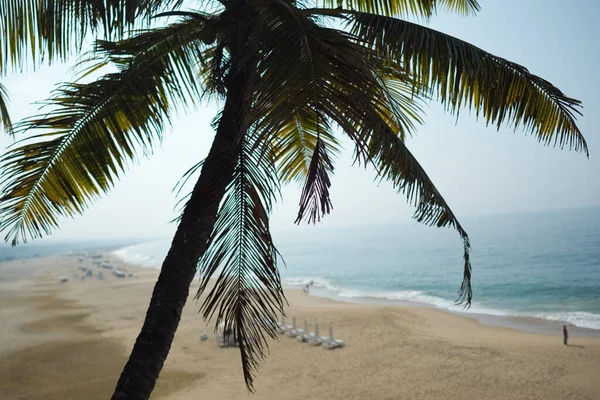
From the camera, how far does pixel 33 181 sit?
3547 mm

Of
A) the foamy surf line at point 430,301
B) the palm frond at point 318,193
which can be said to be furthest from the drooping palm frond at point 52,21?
the foamy surf line at point 430,301

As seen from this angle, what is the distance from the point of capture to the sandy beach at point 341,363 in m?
12.4

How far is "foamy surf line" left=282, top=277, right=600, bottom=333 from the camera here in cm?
2452

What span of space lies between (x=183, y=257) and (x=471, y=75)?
2455 mm

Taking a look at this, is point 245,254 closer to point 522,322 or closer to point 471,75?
point 471,75

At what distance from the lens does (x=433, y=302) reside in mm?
32469

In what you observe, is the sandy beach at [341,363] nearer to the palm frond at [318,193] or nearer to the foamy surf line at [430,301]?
the foamy surf line at [430,301]

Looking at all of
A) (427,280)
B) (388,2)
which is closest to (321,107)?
(388,2)

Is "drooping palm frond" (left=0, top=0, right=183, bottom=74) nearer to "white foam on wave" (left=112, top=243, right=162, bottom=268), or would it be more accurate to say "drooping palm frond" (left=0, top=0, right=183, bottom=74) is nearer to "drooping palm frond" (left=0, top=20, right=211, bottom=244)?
"drooping palm frond" (left=0, top=20, right=211, bottom=244)

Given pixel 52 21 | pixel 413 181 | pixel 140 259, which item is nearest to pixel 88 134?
pixel 52 21

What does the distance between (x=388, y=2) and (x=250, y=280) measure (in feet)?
12.0

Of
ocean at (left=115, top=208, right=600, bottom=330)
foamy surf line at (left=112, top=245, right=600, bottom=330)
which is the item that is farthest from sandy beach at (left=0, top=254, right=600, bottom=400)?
ocean at (left=115, top=208, right=600, bottom=330)

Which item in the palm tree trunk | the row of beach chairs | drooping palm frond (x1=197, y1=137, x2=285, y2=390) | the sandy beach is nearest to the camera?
the palm tree trunk

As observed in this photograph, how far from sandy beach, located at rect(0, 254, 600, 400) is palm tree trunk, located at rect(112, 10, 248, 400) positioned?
10.1 meters
